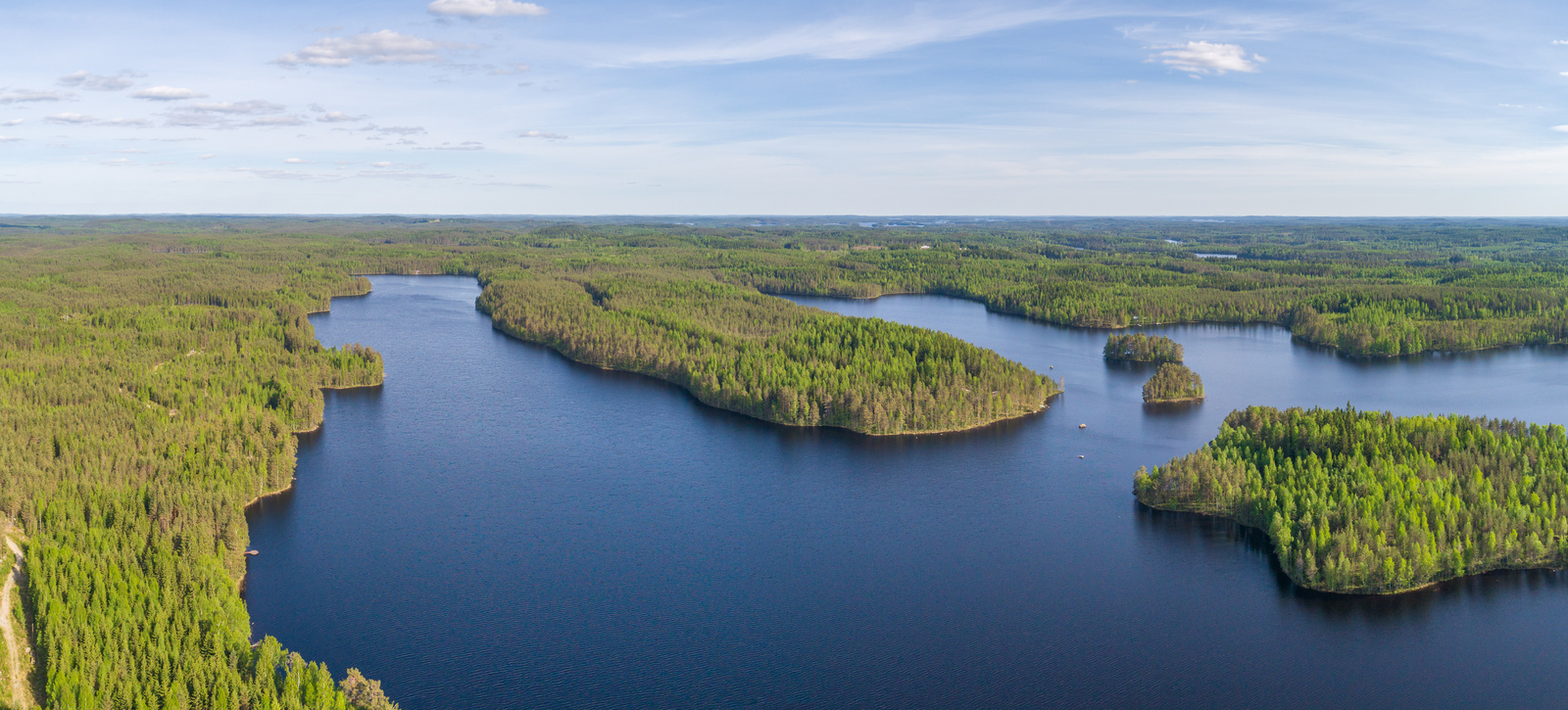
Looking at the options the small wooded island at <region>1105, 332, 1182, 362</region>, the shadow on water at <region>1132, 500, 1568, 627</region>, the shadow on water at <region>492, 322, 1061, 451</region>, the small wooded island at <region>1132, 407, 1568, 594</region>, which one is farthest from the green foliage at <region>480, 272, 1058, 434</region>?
the shadow on water at <region>1132, 500, 1568, 627</region>

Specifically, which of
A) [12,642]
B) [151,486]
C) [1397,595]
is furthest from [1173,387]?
[12,642]

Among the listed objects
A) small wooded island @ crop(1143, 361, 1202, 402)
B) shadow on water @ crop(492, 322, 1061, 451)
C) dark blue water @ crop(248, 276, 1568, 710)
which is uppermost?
small wooded island @ crop(1143, 361, 1202, 402)

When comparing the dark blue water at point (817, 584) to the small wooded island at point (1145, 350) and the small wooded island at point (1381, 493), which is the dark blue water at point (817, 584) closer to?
the small wooded island at point (1381, 493)

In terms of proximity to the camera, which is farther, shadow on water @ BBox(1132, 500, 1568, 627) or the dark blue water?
shadow on water @ BBox(1132, 500, 1568, 627)

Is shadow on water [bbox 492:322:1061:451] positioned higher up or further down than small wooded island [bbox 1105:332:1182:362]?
further down

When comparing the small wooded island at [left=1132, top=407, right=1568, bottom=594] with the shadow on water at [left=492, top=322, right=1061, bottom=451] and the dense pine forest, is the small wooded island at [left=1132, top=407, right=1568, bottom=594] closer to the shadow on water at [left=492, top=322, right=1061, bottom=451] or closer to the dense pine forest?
the dense pine forest

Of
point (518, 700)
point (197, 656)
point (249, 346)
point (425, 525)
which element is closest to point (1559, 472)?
point (518, 700)

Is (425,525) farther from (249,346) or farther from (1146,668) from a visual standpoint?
(249,346)
